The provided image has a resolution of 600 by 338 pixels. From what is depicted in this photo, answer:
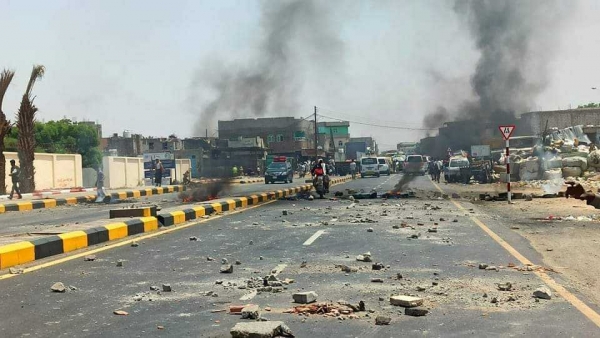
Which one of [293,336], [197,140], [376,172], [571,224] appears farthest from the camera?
[197,140]

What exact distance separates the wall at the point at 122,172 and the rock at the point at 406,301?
3863 cm

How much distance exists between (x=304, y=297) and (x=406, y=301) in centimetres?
96

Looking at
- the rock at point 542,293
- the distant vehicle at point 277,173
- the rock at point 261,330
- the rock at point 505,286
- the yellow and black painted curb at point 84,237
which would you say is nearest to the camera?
the rock at point 261,330

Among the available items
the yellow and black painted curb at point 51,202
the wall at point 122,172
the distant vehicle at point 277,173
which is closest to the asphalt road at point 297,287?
the yellow and black painted curb at point 51,202

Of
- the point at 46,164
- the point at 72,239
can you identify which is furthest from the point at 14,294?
the point at 46,164

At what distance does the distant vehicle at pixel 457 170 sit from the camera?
137 feet

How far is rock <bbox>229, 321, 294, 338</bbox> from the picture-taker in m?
4.80

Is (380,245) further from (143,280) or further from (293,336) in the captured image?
(293,336)

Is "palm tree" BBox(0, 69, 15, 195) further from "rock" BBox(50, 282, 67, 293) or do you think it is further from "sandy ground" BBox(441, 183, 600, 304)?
"rock" BBox(50, 282, 67, 293)

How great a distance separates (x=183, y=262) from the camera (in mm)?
9086

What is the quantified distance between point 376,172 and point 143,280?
52793mm

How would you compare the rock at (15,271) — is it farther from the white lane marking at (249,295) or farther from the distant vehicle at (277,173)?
the distant vehicle at (277,173)

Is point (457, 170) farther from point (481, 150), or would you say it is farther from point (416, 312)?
point (416, 312)

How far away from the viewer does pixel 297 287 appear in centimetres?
705
